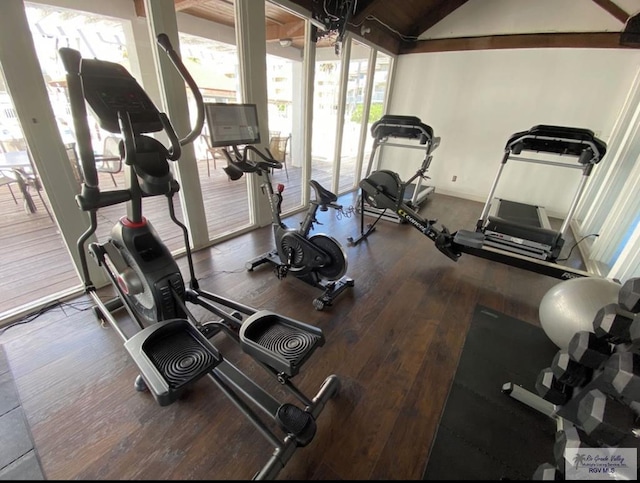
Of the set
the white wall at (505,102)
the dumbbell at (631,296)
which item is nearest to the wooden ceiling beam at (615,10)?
the white wall at (505,102)

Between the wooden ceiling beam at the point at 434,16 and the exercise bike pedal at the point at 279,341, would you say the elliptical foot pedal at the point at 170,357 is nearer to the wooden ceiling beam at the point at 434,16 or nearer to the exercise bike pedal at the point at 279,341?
the exercise bike pedal at the point at 279,341

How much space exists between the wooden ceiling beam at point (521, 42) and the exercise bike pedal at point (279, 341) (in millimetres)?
5826

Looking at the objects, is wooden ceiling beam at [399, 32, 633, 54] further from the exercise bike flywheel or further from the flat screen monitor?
the flat screen monitor

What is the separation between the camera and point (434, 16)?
5.01 meters

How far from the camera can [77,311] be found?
2.14 m

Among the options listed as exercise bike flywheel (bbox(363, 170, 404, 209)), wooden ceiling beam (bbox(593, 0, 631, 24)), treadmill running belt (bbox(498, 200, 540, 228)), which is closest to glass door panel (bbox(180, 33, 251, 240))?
exercise bike flywheel (bbox(363, 170, 404, 209))

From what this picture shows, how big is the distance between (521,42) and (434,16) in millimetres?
1556

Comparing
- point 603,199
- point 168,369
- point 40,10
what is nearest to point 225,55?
point 40,10

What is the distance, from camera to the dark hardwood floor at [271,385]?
1300 millimetres

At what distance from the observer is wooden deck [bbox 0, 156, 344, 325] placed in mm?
2340

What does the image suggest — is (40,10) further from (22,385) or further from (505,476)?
(505,476)

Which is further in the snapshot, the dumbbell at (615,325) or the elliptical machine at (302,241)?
the elliptical machine at (302,241)

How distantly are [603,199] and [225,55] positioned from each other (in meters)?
5.08

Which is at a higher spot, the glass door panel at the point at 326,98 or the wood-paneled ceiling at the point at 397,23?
the wood-paneled ceiling at the point at 397,23
